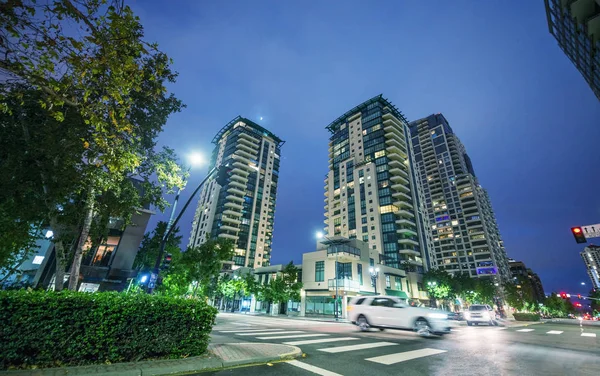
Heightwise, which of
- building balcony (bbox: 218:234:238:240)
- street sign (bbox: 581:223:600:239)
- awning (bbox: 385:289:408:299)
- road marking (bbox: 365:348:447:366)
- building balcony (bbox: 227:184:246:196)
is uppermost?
building balcony (bbox: 227:184:246:196)

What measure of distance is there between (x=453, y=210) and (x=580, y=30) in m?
95.4

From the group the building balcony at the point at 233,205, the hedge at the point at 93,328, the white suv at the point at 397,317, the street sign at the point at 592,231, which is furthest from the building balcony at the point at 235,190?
the hedge at the point at 93,328

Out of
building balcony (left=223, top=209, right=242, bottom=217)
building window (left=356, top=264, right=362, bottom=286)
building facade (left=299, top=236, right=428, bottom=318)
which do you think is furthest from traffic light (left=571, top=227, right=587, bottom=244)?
building balcony (left=223, top=209, right=242, bottom=217)

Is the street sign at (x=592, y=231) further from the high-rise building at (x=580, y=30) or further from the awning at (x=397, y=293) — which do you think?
the awning at (x=397, y=293)

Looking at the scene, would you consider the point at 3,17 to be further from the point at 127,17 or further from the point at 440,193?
the point at 440,193

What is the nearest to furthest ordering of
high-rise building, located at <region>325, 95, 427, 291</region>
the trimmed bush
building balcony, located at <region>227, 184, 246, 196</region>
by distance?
the trimmed bush, high-rise building, located at <region>325, 95, 427, 291</region>, building balcony, located at <region>227, 184, 246, 196</region>

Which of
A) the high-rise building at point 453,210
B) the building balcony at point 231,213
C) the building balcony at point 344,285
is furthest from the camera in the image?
the high-rise building at point 453,210

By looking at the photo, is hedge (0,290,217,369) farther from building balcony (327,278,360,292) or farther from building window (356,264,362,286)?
building window (356,264,362,286)

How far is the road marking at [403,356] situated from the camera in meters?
6.06

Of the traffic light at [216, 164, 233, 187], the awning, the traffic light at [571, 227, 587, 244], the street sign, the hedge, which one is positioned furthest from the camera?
the awning

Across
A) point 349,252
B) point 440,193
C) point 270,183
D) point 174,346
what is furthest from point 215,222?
point 440,193

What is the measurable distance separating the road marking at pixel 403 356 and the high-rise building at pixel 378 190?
50959 millimetres

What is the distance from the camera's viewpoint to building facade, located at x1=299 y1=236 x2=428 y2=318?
39.8 m

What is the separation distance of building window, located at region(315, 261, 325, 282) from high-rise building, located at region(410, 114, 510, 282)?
5893 cm
